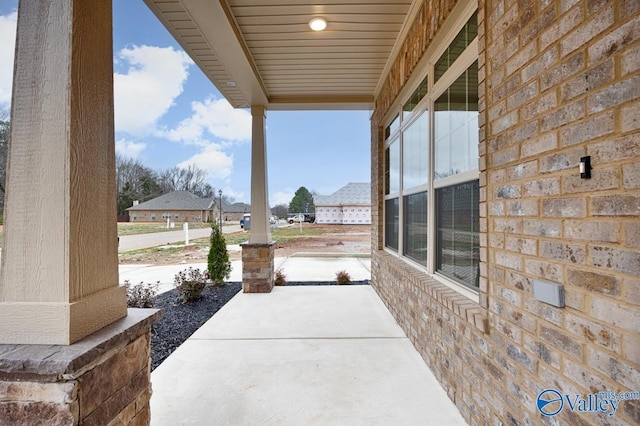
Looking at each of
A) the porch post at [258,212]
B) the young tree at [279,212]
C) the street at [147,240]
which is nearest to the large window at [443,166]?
the porch post at [258,212]

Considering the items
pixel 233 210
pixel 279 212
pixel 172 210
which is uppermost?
pixel 233 210

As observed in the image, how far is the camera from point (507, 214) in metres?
1.61

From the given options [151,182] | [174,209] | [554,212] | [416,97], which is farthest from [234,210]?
[554,212]

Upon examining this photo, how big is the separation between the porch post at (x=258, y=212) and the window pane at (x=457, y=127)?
3.31m

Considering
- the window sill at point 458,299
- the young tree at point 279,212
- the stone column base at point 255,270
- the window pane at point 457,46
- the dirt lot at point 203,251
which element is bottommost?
the dirt lot at point 203,251

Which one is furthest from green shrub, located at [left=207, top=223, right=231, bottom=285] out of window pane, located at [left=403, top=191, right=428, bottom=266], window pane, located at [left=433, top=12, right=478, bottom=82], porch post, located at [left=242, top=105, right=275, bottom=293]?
window pane, located at [left=433, top=12, right=478, bottom=82]

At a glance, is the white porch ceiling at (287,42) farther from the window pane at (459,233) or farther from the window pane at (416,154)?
the window pane at (459,233)

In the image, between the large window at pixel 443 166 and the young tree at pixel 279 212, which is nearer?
the large window at pixel 443 166

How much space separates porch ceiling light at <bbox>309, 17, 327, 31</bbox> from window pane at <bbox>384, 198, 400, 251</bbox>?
243cm

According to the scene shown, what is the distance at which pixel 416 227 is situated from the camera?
139 inches

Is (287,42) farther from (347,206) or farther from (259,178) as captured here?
(347,206)

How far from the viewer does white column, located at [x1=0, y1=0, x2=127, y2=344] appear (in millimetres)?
1141

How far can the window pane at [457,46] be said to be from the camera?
7.20 feet

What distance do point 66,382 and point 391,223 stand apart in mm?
4223
